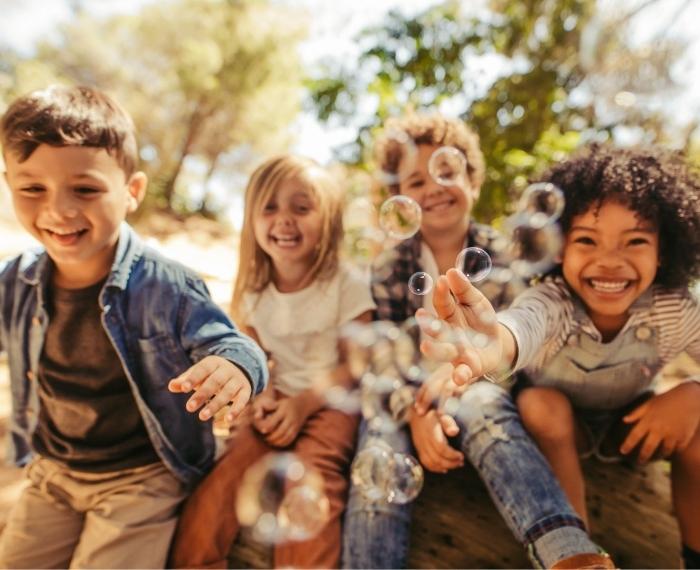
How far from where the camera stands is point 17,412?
5.11ft

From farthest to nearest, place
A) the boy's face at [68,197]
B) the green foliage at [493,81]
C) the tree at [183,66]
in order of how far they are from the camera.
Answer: the tree at [183,66]
the green foliage at [493,81]
the boy's face at [68,197]

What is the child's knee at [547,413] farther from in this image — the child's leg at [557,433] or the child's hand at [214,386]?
the child's hand at [214,386]

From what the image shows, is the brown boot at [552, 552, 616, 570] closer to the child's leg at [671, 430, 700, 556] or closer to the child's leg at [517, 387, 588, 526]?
the child's leg at [517, 387, 588, 526]

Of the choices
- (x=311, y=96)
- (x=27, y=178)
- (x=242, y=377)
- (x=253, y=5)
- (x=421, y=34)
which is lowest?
(x=242, y=377)

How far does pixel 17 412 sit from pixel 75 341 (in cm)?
31

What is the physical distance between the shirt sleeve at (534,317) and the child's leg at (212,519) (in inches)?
38.2

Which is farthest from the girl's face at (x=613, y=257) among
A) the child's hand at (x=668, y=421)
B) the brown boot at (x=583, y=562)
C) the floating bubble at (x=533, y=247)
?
the brown boot at (x=583, y=562)

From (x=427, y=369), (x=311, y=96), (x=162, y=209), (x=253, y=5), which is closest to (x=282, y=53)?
(x=253, y=5)

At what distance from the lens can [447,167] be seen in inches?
80.1

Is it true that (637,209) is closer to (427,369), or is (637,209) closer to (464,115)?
(427,369)

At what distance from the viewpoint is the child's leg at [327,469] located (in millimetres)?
1502

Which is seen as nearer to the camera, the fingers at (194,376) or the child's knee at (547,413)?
the fingers at (194,376)

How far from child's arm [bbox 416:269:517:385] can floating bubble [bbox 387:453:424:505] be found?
0.61 m

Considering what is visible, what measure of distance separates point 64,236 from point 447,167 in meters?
1.38
